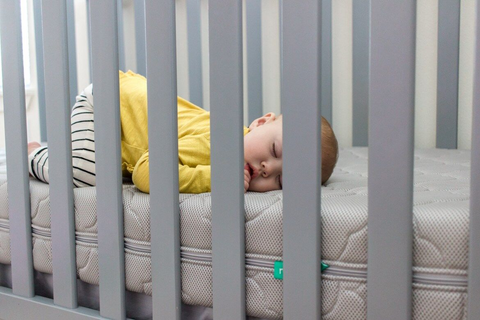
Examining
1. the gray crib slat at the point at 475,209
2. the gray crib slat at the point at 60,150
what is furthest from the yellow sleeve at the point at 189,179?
the gray crib slat at the point at 475,209

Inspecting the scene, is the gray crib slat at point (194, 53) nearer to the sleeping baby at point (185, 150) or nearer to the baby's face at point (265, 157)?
the sleeping baby at point (185, 150)

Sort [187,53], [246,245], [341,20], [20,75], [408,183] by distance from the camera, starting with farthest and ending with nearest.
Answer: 1. [187,53]
2. [341,20]
3. [20,75]
4. [246,245]
5. [408,183]

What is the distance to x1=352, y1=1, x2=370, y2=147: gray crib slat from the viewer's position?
1.57 m

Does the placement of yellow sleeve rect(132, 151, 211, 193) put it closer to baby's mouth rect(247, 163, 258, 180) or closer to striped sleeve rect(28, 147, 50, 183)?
baby's mouth rect(247, 163, 258, 180)

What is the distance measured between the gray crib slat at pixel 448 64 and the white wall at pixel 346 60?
50 millimetres

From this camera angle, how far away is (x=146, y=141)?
88 centimetres

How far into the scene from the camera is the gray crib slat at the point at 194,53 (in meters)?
1.68

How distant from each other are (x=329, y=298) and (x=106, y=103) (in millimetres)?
394

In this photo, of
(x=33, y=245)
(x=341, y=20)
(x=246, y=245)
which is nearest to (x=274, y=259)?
(x=246, y=245)

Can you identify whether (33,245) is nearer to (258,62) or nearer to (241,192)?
(241,192)

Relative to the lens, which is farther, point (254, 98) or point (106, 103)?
point (254, 98)

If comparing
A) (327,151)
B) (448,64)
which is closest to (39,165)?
(327,151)

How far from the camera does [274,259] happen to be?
575mm

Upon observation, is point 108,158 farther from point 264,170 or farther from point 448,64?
point 448,64
